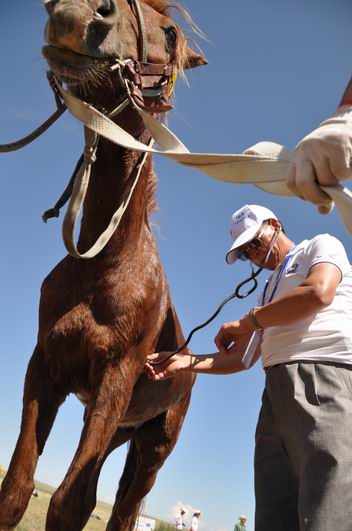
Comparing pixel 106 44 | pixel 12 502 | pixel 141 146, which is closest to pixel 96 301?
pixel 12 502

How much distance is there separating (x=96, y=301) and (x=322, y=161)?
234 cm

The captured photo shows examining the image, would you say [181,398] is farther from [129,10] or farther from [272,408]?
[129,10]

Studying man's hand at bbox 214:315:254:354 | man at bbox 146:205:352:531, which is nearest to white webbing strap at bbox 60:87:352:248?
man at bbox 146:205:352:531

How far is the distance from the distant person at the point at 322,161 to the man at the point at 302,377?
52.0 inches

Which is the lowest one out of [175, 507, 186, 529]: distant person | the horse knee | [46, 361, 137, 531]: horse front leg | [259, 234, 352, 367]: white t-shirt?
[175, 507, 186, 529]: distant person

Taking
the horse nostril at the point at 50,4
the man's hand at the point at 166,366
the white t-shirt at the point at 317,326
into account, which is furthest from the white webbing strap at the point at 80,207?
the white t-shirt at the point at 317,326

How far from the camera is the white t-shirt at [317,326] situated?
2.94 metres

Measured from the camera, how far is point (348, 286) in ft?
10.3

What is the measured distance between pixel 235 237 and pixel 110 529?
283 centimetres

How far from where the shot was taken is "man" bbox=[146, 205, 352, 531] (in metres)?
2.64

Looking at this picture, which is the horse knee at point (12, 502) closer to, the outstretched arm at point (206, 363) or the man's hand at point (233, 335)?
the outstretched arm at point (206, 363)

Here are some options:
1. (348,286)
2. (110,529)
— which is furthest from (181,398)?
(348,286)

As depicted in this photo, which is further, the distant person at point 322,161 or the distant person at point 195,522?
the distant person at point 195,522

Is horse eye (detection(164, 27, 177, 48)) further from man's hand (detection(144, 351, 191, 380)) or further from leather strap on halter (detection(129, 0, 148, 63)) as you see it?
man's hand (detection(144, 351, 191, 380))
